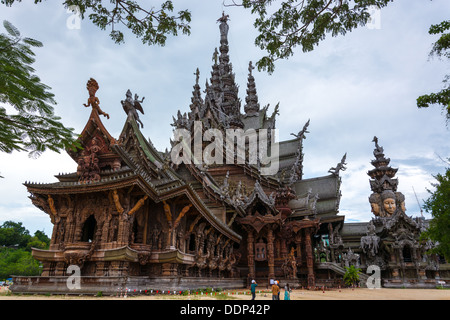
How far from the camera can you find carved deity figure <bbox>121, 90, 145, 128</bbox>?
1555 cm

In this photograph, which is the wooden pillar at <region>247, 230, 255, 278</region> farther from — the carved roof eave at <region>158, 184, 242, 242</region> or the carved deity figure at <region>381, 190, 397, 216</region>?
the carved deity figure at <region>381, 190, 397, 216</region>

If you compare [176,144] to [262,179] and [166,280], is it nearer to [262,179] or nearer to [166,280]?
[262,179]

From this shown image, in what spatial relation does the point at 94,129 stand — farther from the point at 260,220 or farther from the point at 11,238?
the point at 11,238

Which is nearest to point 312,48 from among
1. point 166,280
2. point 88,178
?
point 166,280

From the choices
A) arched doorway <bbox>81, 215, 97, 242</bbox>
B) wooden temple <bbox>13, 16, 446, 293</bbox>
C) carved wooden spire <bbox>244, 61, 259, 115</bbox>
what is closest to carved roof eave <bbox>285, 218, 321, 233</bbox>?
wooden temple <bbox>13, 16, 446, 293</bbox>

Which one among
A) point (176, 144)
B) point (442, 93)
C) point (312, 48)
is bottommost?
point (312, 48)

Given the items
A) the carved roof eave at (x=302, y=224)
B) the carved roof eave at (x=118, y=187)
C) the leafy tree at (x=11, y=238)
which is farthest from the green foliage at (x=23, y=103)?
the leafy tree at (x=11, y=238)

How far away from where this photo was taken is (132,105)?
1577cm

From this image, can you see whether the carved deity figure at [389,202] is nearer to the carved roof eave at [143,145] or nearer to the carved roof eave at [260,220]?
the carved roof eave at [260,220]

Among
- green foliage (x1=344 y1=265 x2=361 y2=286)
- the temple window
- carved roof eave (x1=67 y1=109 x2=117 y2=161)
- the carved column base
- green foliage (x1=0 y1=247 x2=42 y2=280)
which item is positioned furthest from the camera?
green foliage (x1=0 y1=247 x2=42 y2=280)

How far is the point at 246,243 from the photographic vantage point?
821 inches

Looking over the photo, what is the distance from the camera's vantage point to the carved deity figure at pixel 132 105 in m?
15.5

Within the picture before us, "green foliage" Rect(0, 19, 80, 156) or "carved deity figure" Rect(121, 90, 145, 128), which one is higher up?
"carved deity figure" Rect(121, 90, 145, 128)
